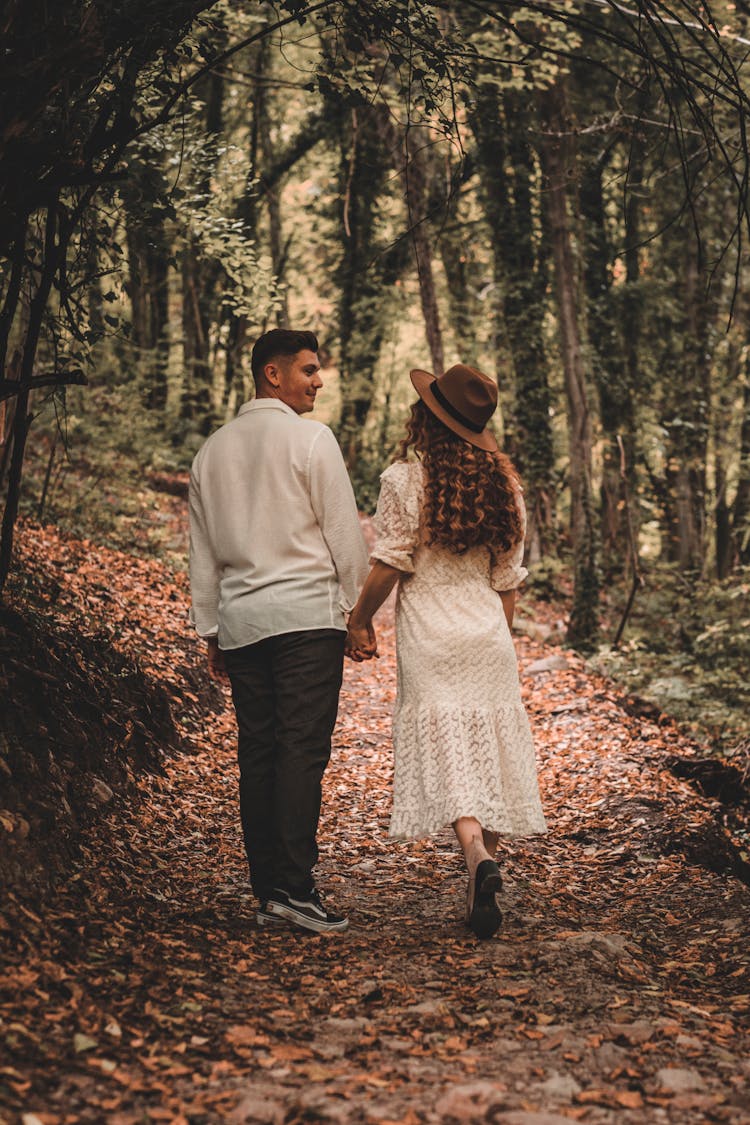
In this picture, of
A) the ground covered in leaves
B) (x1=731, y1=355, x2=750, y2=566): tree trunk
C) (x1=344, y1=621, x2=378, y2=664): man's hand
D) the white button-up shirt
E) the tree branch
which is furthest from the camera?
(x1=731, y1=355, x2=750, y2=566): tree trunk

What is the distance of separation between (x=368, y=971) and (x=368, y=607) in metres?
1.44

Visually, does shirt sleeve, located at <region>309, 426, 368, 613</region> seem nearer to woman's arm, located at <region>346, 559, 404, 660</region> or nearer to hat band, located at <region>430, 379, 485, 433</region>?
woman's arm, located at <region>346, 559, 404, 660</region>

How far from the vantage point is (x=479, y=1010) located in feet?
10.5

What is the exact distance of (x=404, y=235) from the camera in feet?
15.5

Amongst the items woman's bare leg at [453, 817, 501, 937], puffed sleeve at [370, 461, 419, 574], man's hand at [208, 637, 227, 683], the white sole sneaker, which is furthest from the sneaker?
puffed sleeve at [370, 461, 419, 574]

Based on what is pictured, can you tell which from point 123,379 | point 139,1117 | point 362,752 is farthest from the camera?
point 123,379

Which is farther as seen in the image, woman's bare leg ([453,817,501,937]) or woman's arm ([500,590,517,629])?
woman's arm ([500,590,517,629])

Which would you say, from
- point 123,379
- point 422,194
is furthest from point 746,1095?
point 123,379

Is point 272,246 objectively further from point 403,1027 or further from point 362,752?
point 403,1027

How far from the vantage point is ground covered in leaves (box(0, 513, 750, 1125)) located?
2.54 meters

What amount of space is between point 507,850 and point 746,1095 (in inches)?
123

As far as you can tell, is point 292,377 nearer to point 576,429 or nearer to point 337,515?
point 337,515

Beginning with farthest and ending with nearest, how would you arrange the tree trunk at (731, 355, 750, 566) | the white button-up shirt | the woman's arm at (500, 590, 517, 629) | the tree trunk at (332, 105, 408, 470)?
the tree trunk at (332, 105, 408, 470) < the tree trunk at (731, 355, 750, 566) < the woman's arm at (500, 590, 517, 629) < the white button-up shirt

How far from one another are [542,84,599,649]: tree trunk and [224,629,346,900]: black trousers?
846 centimetres
